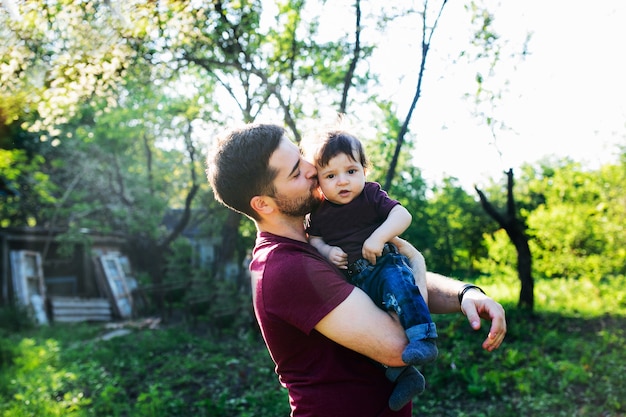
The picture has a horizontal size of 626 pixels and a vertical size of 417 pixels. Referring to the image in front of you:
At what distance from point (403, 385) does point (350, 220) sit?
606 millimetres

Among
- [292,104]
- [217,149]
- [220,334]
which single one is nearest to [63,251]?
[220,334]

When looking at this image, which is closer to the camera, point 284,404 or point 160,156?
point 284,404

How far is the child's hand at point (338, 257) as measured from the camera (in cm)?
192

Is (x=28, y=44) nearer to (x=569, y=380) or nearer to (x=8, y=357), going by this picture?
(x=8, y=357)

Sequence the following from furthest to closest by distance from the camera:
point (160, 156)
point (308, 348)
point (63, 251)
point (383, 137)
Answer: point (160, 156), point (63, 251), point (383, 137), point (308, 348)

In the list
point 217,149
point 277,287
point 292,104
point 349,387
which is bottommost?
point 349,387

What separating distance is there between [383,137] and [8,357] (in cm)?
590

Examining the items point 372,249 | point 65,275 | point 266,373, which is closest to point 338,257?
point 372,249

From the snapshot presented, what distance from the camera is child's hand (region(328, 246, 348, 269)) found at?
1923mm

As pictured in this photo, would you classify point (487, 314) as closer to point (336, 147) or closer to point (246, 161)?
point (336, 147)

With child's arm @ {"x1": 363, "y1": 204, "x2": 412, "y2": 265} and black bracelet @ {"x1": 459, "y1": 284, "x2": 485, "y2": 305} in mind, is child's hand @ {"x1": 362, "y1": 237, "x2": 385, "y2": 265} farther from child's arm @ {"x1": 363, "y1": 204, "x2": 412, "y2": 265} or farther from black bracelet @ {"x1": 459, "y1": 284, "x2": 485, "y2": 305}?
black bracelet @ {"x1": 459, "y1": 284, "x2": 485, "y2": 305}

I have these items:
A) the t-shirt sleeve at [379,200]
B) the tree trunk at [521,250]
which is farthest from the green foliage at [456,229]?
the t-shirt sleeve at [379,200]

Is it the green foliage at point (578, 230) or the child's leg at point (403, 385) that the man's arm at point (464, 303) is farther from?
the green foliage at point (578, 230)

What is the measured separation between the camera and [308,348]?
5.83 ft
